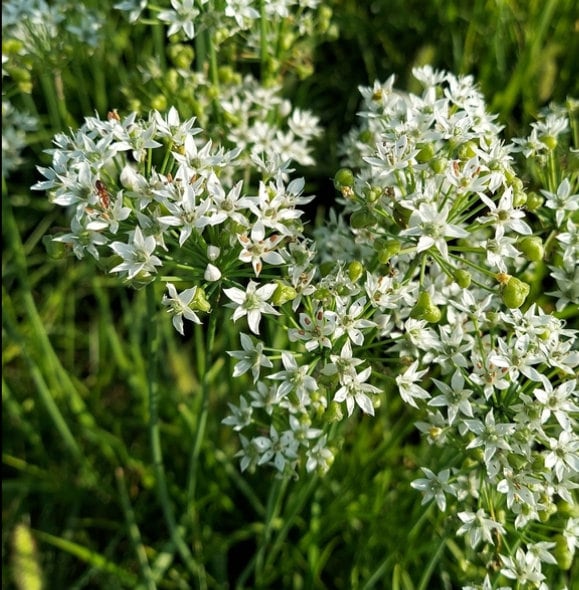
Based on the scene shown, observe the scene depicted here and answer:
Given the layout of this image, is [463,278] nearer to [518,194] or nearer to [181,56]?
[518,194]

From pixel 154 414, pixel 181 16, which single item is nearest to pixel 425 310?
pixel 154 414

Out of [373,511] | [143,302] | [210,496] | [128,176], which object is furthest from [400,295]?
[143,302]

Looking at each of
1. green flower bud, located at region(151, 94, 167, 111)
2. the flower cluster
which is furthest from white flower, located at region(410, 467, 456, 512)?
green flower bud, located at region(151, 94, 167, 111)

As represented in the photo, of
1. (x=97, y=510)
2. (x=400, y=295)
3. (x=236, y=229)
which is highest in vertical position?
(x=236, y=229)

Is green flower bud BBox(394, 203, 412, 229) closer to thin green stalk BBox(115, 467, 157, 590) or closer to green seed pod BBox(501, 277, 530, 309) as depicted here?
green seed pod BBox(501, 277, 530, 309)

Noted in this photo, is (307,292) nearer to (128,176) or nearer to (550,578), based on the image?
(128,176)

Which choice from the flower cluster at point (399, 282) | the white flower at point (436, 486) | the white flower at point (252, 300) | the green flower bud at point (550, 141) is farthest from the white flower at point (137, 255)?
the green flower bud at point (550, 141)

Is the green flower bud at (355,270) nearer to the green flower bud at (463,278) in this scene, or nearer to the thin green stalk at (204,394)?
the green flower bud at (463,278)
